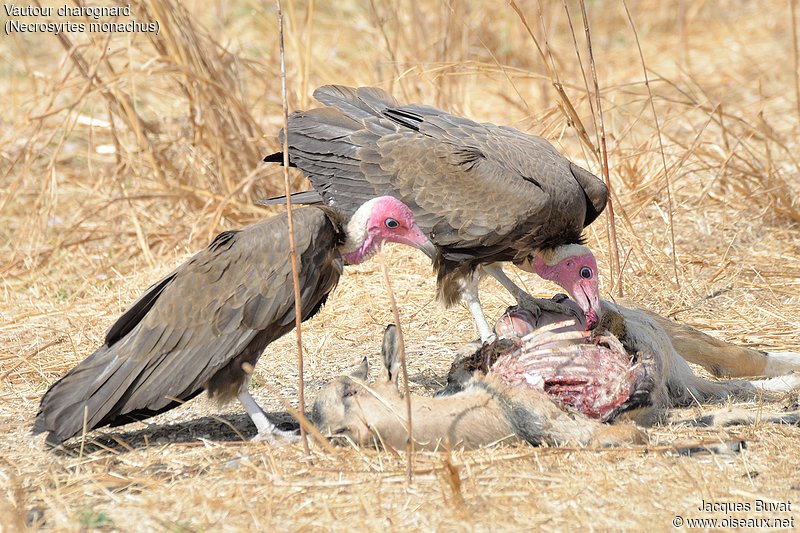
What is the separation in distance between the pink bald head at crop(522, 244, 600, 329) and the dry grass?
0.48 metres

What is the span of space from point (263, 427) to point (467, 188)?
1533 millimetres

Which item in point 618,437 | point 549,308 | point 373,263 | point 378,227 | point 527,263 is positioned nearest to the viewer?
point 618,437

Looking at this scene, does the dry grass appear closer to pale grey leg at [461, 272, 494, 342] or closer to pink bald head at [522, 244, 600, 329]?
pale grey leg at [461, 272, 494, 342]

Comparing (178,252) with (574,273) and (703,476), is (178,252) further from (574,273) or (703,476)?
(703,476)

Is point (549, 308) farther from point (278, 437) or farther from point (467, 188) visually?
point (278, 437)

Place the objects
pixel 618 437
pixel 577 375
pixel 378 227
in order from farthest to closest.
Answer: pixel 378 227, pixel 577 375, pixel 618 437

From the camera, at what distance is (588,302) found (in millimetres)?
4242

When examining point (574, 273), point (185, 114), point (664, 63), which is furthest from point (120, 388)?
point (664, 63)

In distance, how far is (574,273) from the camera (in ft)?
14.4

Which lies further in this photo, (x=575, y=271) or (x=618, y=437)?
(x=575, y=271)

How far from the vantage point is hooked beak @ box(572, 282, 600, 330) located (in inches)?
159

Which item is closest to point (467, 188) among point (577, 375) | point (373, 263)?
point (577, 375)

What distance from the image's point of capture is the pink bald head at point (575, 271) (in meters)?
4.25

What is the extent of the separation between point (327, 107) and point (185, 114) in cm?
238
